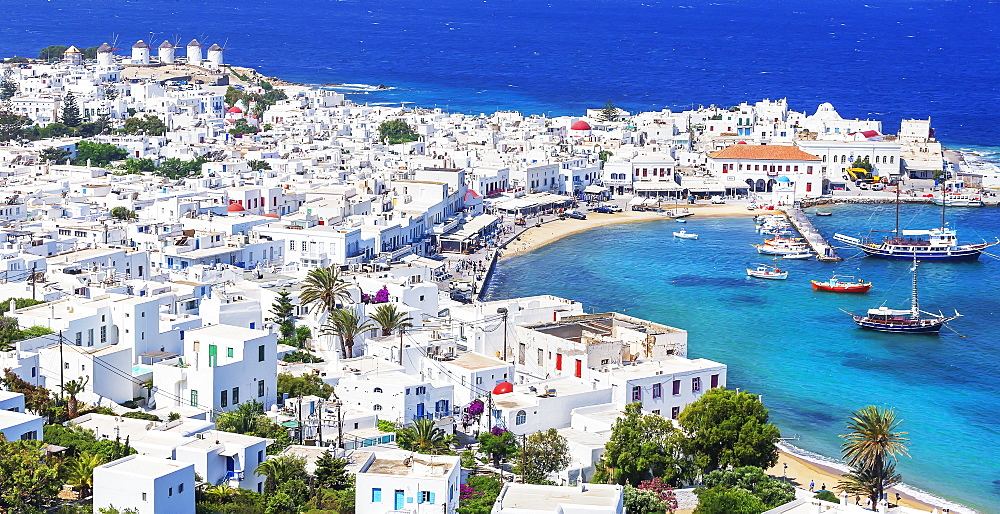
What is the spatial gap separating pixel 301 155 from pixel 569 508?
55.2 meters

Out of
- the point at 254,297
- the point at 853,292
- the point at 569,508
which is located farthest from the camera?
the point at 853,292

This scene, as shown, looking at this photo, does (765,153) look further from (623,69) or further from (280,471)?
(623,69)

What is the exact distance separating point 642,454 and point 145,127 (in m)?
64.2

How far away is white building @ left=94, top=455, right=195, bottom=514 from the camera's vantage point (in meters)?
22.6

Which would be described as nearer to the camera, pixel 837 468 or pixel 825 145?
pixel 837 468

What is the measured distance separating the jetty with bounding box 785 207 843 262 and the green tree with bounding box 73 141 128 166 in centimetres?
3534

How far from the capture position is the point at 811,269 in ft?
200

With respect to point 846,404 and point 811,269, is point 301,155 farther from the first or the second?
point 846,404

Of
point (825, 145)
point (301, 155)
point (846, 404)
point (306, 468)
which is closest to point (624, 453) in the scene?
point (306, 468)

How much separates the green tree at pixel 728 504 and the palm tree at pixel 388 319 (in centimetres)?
1324

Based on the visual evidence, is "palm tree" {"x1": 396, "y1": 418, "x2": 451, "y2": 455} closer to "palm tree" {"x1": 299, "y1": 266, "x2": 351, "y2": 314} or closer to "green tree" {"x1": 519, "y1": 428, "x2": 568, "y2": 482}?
"green tree" {"x1": 519, "y1": 428, "x2": 568, "y2": 482}

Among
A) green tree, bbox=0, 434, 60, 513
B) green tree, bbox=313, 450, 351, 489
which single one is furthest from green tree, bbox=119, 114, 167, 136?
green tree, bbox=0, 434, 60, 513

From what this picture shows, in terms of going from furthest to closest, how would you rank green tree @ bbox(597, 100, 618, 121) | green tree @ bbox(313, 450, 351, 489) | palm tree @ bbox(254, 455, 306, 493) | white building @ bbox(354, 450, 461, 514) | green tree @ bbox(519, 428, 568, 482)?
green tree @ bbox(597, 100, 618, 121) → green tree @ bbox(519, 428, 568, 482) → green tree @ bbox(313, 450, 351, 489) → palm tree @ bbox(254, 455, 306, 493) → white building @ bbox(354, 450, 461, 514)

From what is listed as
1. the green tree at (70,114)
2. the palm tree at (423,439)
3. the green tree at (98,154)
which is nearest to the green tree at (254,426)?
the palm tree at (423,439)
